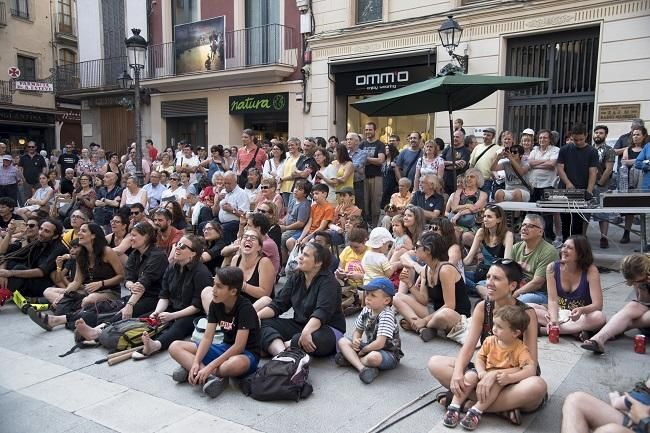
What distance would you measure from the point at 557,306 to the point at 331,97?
35.3ft

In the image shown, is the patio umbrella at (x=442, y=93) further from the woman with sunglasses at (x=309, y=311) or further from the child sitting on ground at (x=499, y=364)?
the child sitting on ground at (x=499, y=364)

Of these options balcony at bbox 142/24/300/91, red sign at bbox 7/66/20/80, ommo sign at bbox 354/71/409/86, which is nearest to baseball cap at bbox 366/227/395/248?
ommo sign at bbox 354/71/409/86

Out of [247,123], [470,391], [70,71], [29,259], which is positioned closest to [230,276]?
[470,391]

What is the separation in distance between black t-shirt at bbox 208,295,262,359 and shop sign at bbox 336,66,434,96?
974 cm

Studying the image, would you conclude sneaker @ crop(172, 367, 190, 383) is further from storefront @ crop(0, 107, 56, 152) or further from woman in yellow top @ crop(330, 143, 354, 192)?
storefront @ crop(0, 107, 56, 152)

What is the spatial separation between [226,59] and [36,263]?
11421 mm

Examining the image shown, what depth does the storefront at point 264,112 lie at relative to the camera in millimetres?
16297

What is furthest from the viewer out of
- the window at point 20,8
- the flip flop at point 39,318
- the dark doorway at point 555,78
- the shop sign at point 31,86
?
the window at point 20,8

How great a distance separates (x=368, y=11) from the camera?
13906 mm

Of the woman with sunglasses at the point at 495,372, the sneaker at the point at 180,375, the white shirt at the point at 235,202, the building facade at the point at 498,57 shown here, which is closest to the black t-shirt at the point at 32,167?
the building facade at the point at 498,57

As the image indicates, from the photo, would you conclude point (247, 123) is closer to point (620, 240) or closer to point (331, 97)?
point (331, 97)

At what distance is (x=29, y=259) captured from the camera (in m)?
7.18

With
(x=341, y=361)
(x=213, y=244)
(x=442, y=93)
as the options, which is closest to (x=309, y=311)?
(x=341, y=361)

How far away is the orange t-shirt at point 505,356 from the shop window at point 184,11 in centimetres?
1691
